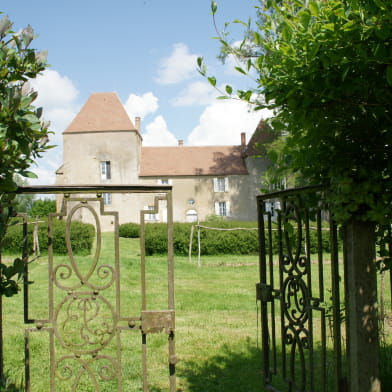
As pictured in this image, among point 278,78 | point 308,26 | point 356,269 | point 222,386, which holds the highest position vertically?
point 308,26

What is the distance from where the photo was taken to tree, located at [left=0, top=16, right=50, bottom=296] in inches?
75.8

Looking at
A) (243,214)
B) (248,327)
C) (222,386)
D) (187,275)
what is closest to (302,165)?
(222,386)

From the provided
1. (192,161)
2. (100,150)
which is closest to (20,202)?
(100,150)

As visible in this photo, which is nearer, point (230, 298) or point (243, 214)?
point (230, 298)

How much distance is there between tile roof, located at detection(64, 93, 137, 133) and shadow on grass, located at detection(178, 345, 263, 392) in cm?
2804

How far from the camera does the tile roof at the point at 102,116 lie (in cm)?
3131

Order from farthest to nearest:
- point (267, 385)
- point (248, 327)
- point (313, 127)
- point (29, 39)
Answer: point (248, 327) → point (267, 385) → point (313, 127) → point (29, 39)

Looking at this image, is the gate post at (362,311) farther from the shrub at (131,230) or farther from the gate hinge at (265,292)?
the shrub at (131,230)

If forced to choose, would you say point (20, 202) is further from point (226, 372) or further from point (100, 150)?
point (100, 150)

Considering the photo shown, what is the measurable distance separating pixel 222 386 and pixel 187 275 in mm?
7523

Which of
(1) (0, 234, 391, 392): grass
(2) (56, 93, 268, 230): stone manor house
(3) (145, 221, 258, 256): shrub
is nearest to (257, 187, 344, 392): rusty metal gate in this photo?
(1) (0, 234, 391, 392): grass

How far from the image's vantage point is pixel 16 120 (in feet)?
6.32

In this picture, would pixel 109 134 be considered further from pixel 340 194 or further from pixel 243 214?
pixel 340 194

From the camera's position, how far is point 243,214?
32.2m
